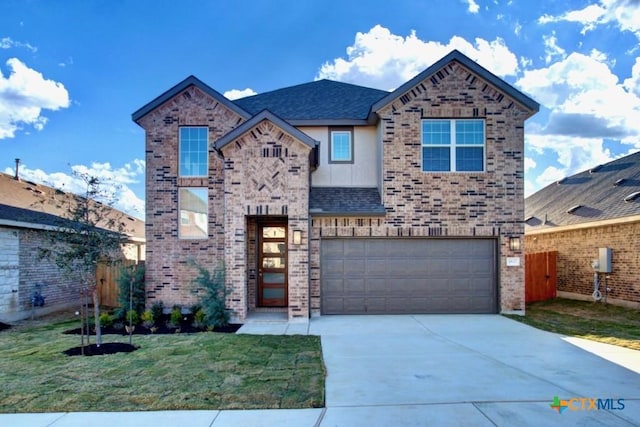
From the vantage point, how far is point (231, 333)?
8.55m

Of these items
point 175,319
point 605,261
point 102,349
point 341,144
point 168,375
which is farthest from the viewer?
point 605,261

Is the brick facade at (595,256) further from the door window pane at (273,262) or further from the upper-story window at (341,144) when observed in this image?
the door window pane at (273,262)

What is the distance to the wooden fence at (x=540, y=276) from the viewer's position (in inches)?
530

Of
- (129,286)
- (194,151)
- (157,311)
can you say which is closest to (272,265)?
(157,311)

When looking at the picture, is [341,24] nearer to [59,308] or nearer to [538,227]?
[538,227]

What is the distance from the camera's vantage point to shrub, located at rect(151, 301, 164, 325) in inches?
394

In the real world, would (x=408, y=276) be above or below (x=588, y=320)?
above

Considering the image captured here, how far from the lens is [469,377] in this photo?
5473 mm

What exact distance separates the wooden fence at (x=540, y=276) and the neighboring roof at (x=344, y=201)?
6685 mm

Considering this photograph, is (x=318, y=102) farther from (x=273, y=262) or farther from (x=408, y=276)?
(x=408, y=276)

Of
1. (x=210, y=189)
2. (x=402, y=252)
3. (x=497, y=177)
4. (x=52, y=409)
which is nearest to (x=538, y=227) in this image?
(x=497, y=177)

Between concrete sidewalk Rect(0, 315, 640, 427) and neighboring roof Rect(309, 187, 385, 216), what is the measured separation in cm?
311

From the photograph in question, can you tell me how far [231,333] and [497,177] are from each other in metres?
7.96

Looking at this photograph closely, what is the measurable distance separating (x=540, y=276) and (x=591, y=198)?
3.51 meters
